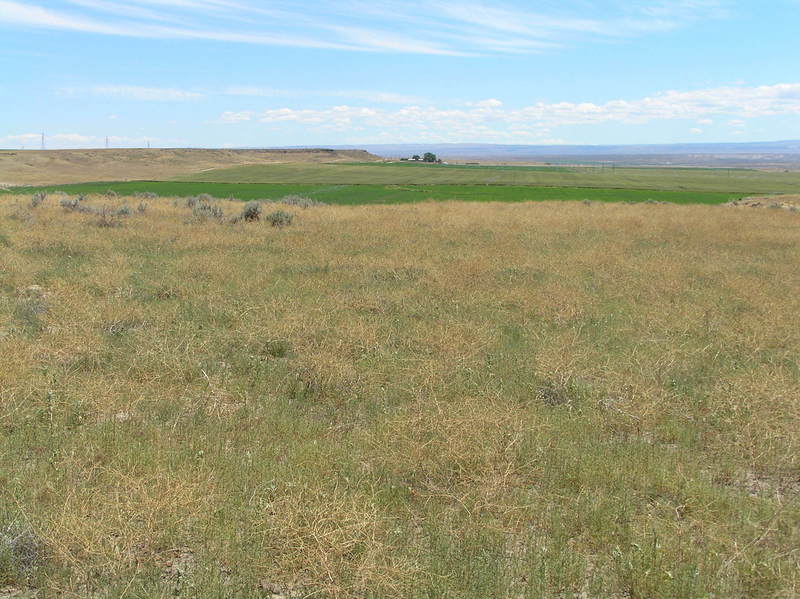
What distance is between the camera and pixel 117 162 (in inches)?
4601

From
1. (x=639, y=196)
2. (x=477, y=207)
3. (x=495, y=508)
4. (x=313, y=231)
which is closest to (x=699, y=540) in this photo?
(x=495, y=508)

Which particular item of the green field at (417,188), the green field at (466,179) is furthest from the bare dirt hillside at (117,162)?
the green field at (417,188)

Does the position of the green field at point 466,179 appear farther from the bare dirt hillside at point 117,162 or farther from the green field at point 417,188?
the bare dirt hillside at point 117,162

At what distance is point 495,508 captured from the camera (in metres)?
5.19

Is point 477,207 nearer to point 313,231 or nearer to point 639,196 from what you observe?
point 313,231

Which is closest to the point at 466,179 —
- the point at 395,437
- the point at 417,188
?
the point at 417,188

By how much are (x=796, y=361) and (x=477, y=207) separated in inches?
1121

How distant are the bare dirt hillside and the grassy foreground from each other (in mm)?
72982

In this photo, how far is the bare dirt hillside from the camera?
279ft

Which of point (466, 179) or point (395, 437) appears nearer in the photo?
point (395, 437)

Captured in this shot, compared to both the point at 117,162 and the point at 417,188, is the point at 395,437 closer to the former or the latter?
the point at 417,188

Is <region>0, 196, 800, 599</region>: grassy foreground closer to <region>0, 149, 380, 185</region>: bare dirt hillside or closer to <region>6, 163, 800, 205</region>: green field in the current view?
<region>6, 163, 800, 205</region>: green field

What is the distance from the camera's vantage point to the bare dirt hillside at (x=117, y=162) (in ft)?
279

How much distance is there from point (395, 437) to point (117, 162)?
420ft
